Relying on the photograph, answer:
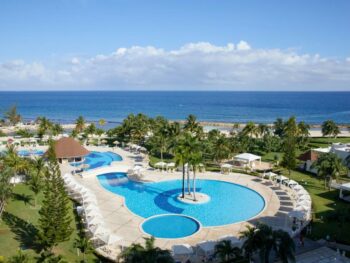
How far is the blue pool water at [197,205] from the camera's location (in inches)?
1184

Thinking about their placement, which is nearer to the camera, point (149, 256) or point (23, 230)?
point (149, 256)

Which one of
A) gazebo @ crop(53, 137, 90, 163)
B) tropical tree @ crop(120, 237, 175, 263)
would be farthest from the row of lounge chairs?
gazebo @ crop(53, 137, 90, 163)

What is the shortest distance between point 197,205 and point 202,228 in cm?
583

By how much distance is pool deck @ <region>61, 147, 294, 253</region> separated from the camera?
82.7 feet

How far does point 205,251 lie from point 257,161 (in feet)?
100

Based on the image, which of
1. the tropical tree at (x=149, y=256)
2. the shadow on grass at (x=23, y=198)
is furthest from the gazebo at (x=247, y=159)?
the tropical tree at (x=149, y=256)

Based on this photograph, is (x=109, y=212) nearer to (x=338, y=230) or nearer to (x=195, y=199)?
(x=195, y=199)

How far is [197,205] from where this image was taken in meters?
32.5

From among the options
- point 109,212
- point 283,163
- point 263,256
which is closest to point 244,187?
point 283,163

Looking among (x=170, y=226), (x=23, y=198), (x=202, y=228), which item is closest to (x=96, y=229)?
(x=170, y=226)

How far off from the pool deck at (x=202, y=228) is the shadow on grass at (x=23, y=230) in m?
5.91

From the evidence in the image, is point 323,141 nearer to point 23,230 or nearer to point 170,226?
point 170,226

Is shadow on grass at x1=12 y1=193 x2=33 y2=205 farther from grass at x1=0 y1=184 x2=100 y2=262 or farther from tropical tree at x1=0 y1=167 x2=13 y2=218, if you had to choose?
tropical tree at x1=0 y1=167 x2=13 y2=218

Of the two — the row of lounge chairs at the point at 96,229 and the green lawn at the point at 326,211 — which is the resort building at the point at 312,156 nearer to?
the green lawn at the point at 326,211
